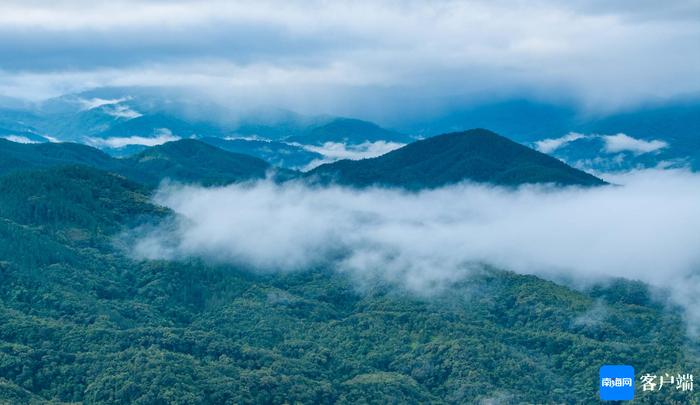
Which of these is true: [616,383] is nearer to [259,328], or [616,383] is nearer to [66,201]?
[259,328]

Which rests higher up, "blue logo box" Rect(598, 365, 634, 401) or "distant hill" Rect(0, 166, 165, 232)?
"distant hill" Rect(0, 166, 165, 232)

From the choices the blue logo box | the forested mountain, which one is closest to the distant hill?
the forested mountain

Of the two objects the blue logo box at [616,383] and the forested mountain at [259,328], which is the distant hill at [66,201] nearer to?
the forested mountain at [259,328]

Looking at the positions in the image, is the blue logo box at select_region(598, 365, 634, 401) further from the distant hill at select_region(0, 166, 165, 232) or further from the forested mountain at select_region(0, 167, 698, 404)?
the distant hill at select_region(0, 166, 165, 232)

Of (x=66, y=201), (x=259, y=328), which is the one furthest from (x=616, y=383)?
(x=66, y=201)

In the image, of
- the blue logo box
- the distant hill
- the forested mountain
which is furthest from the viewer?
the distant hill

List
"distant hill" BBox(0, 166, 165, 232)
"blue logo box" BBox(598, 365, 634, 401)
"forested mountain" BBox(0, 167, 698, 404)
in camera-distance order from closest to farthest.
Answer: "forested mountain" BBox(0, 167, 698, 404) < "blue logo box" BBox(598, 365, 634, 401) < "distant hill" BBox(0, 166, 165, 232)
